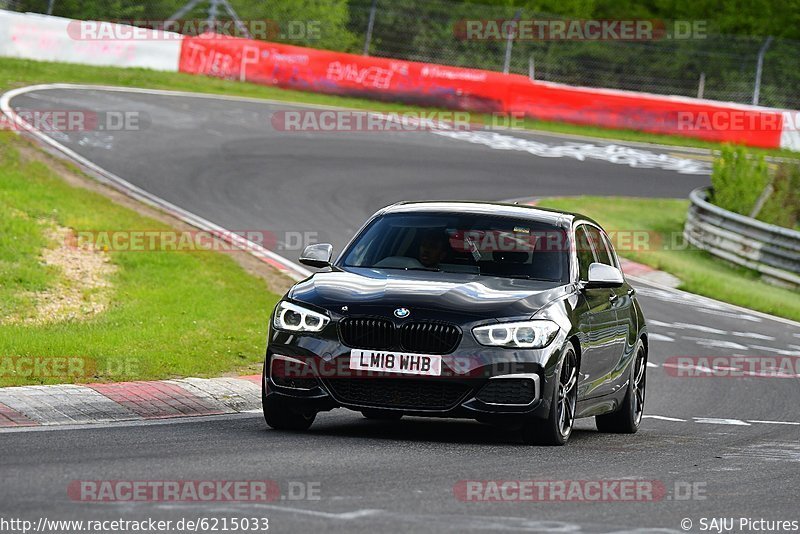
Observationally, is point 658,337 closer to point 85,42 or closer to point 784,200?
point 784,200

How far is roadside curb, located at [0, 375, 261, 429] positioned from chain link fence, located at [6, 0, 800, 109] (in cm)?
2655

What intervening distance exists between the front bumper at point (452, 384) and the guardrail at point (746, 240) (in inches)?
670

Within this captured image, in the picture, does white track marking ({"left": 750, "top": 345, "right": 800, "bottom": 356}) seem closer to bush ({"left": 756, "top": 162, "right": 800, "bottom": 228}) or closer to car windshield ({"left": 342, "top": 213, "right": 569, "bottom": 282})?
car windshield ({"left": 342, "top": 213, "right": 569, "bottom": 282})

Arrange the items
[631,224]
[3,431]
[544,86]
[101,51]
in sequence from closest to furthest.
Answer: [3,431], [631,224], [101,51], [544,86]

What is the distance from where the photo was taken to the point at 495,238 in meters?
10.1

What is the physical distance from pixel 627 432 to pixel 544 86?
27.1 m

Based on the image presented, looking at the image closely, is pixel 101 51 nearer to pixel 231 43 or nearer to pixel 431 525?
pixel 231 43

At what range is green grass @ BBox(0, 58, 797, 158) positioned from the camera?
31.3m

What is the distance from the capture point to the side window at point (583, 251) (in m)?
10.4

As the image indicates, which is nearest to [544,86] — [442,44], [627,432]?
[442,44]

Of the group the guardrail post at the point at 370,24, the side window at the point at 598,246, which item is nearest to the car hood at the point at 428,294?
the side window at the point at 598,246

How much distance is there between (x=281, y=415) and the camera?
9.38 meters

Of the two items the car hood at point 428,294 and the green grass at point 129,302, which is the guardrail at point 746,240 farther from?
the car hood at point 428,294

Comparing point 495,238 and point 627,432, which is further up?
point 495,238
